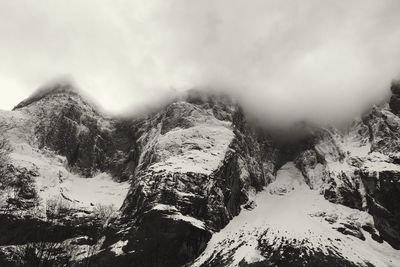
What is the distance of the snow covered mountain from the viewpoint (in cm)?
12269

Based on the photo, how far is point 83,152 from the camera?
190125 mm

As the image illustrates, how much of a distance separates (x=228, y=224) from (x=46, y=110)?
9224 centimetres

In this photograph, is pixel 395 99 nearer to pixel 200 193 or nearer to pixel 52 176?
pixel 200 193

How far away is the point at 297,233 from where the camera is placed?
13300cm

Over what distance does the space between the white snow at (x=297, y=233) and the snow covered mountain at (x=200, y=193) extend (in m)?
0.37

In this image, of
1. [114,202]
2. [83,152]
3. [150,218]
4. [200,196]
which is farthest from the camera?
[83,152]

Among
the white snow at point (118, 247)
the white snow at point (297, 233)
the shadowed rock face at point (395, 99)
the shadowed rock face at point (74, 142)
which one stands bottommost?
the white snow at point (118, 247)

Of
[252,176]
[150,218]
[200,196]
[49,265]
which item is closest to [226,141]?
[252,176]

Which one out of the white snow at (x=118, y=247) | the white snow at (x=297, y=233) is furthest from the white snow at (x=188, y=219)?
the white snow at (x=118, y=247)

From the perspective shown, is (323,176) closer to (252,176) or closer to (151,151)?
(252,176)

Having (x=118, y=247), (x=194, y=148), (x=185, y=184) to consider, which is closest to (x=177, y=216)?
(x=185, y=184)

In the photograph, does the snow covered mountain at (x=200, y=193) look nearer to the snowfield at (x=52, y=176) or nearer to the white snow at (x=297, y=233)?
the white snow at (x=297, y=233)

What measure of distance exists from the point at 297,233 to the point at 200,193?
30.4m

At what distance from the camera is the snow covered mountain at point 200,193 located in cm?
12269
